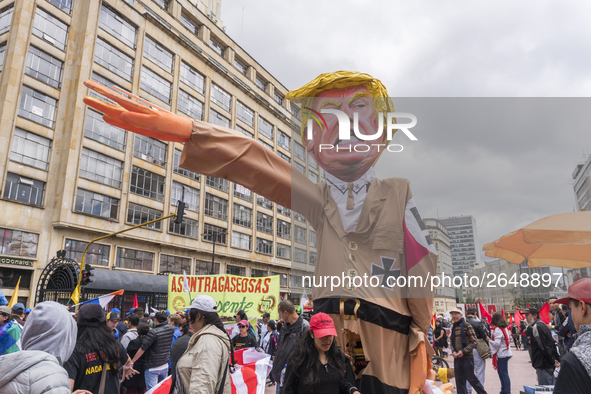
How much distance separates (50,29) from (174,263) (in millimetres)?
18279

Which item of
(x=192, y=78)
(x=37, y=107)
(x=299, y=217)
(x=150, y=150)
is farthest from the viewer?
(x=192, y=78)

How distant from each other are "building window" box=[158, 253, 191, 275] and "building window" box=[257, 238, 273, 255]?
32.6ft

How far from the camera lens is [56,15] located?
1040 inches

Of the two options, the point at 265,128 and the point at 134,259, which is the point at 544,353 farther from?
the point at 265,128

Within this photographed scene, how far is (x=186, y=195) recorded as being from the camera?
34.1 metres

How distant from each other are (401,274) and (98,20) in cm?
3211

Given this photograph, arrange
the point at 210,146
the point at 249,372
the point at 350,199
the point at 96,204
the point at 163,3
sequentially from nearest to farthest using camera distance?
the point at 210,146, the point at 350,199, the point at 249,372, the point at 96,204, the point at 163,3

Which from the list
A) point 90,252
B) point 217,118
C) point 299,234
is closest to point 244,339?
point 299,234

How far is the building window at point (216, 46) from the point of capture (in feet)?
135

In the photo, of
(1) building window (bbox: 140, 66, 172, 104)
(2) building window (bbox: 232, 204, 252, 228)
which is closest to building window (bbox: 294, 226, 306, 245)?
(1) building window (bbox: 140, 66, 172, 104)

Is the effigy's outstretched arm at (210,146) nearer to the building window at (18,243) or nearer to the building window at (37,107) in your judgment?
the building window at (18,243)

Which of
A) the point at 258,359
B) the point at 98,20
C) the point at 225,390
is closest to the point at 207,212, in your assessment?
the point at 98,20

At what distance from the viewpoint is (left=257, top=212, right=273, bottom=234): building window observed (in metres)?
42.7

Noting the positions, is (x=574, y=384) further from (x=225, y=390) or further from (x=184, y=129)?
(x=225, y=390)
